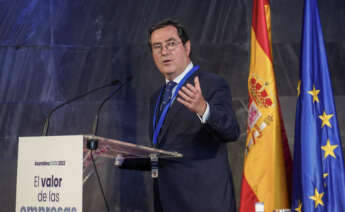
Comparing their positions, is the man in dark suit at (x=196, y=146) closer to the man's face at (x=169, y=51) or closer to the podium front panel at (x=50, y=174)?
the man's face at (x=169, y=51)

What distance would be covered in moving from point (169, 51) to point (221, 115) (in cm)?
77

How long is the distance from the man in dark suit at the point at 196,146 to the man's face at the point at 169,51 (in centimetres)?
11

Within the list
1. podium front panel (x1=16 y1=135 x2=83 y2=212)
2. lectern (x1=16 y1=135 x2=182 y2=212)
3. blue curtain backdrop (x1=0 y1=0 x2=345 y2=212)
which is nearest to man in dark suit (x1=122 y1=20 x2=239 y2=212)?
lectern (x1=16 y1=135 x2=182 y2=212)

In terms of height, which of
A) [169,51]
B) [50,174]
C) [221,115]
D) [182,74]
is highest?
[169,51]

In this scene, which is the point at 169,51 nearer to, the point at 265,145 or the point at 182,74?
the point at 182,74

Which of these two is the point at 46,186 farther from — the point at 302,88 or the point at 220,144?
the point at 302,88

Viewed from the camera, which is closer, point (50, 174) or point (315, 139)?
point (50, 174)

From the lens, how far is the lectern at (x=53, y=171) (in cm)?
169

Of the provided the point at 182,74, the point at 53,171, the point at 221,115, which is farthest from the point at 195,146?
the point at 53,171

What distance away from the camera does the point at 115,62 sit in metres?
3.90

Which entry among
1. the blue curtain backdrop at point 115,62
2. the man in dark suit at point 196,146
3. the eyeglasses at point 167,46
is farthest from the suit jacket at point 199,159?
the blue curtain backdrop at point 115,62

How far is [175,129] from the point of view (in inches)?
93.0

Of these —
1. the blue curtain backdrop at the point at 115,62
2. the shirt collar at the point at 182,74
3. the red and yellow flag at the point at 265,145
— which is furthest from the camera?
the blue curtain backdrop at the point at 115,62

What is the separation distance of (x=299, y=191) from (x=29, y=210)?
187 centimetres
